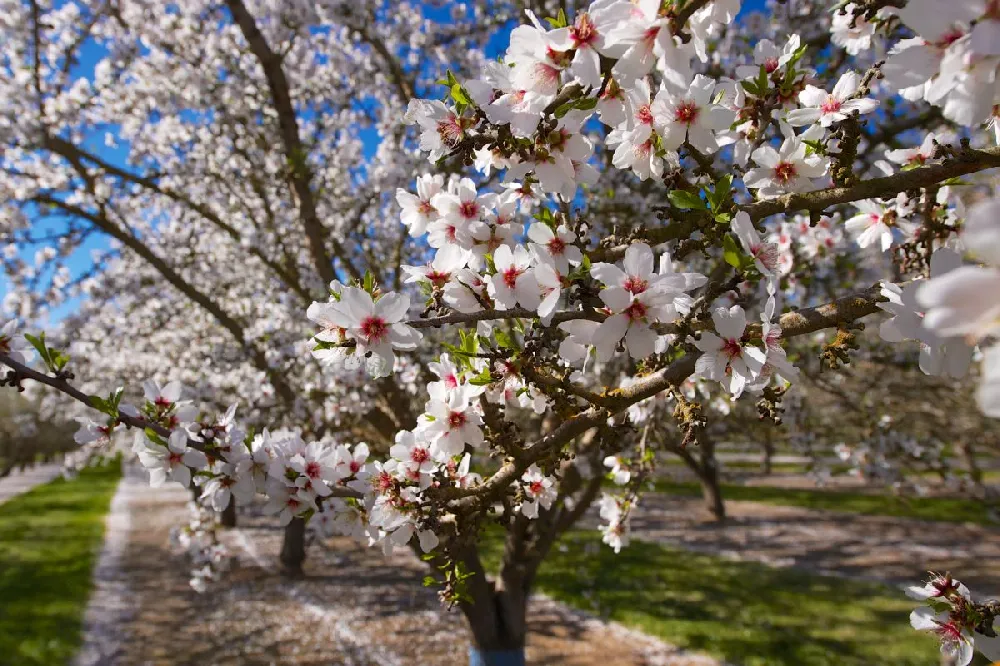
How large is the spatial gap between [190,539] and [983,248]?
24.6 ft

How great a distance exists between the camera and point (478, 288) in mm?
1598

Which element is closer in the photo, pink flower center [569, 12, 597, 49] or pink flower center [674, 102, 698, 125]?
pink flower center [569, 12, 597, 49]

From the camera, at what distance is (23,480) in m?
31.7

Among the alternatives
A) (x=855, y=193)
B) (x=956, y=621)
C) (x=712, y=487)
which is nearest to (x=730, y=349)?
(x=855, y=193)

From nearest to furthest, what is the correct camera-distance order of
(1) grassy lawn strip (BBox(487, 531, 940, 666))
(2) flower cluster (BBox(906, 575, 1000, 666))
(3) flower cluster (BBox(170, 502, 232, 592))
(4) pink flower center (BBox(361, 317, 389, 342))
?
(4) pink flower center (BBox(361, 317, 389, 342)) < (2) flower cluster (BBox(906, 575, 1000, 666)) < (3) flower cluster (BBox(170, 502, 232, 592)) < (1) grassy lawn strip (BBox(487, 531, 940, 666))

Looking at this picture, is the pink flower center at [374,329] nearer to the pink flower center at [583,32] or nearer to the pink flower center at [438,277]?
the pink flower center at [438,277]

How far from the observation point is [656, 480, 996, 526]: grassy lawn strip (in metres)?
14.2

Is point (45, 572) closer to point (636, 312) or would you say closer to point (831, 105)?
point (636, 312)

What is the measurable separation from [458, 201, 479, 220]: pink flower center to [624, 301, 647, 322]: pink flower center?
0.58 metres

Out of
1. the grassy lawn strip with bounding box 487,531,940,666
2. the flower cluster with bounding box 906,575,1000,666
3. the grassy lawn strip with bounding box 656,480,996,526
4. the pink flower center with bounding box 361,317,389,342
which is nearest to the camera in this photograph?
the pink flower center with bounding box 361,317,389,342

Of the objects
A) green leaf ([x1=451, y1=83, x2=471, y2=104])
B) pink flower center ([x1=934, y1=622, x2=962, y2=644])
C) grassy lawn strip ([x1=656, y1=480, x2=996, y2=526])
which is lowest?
pink flower center ([x1=934, y1=622, x2=962, y2=644])

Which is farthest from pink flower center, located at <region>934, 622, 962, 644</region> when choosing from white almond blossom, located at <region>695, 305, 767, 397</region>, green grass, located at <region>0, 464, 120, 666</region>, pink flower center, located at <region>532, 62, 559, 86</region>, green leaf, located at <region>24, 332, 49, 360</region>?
green grass, located at <region>0, 464, 120, 666</region>

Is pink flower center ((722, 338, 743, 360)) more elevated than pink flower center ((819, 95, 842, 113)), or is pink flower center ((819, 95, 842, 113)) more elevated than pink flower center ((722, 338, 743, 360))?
pink flower center ((819, 95, 842, 113))

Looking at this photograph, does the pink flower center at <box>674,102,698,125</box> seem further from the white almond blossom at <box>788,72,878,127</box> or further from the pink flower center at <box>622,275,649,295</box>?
the pink flower center at <box>622,275,649,295</box>
